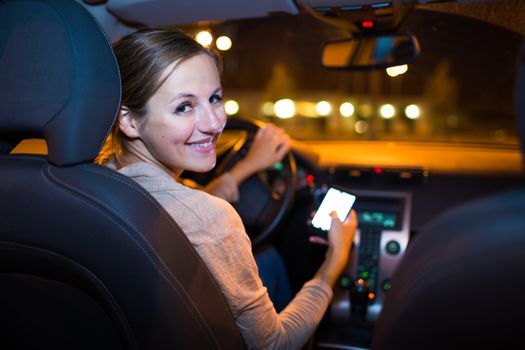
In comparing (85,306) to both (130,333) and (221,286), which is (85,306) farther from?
(221,286)

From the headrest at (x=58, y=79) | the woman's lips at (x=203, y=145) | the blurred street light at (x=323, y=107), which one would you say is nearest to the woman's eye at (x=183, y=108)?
the woman's lips at (x=203, y=145)

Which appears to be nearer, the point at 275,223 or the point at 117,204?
the point at 117,204

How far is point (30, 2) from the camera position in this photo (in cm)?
131

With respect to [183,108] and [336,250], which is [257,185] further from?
[183,108]

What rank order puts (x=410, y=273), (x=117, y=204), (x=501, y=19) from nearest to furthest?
(x=410, y=273)
(x=117, y=204)
(x=501, y=19)

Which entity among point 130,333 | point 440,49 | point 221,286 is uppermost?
point 440,49

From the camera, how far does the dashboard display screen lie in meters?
2.73

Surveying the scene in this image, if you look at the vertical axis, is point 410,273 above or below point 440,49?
below

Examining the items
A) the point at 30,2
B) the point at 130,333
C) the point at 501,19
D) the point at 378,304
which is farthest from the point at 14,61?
the point at 378,304

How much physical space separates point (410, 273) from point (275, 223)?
5.35 feet

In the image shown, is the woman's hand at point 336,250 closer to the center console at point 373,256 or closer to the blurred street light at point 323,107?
the center console at point 373,256

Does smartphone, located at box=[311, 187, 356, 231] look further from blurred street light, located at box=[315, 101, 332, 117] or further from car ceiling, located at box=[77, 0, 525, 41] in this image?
blurred street light, located at box=[315, 101, 332, 117]

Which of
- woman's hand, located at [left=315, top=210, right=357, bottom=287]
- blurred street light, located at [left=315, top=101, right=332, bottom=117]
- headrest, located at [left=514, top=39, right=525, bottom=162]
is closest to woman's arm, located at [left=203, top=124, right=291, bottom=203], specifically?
woman's hand, located at [left=315, top=210, right=357, bottom=287]

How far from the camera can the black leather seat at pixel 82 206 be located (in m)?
1.25
